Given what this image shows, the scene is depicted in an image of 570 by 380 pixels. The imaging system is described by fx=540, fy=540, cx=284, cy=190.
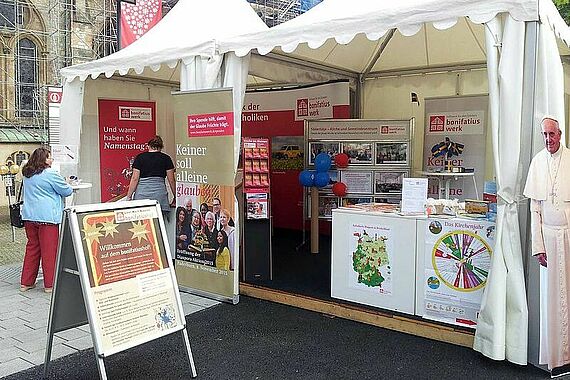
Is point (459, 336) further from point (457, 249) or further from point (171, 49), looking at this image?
point (171, 49)

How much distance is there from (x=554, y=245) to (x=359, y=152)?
430 cm

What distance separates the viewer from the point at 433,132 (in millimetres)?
7438

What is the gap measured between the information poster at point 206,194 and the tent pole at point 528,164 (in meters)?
2.33

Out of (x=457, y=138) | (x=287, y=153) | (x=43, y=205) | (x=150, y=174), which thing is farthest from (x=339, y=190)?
(x=43, y=205)

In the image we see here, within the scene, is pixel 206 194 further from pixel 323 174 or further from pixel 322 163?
pixel 322 163

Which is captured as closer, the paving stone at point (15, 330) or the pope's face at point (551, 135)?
the pope's face at point (551, 135)

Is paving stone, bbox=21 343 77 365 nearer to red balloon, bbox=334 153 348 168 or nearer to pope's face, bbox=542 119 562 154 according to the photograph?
pope's face, bbox=542 119 562 154

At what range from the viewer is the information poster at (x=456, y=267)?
382cm

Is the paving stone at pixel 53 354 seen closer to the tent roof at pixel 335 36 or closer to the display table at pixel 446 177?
the tent roof at pixel 335 36

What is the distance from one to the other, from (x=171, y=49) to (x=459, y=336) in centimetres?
358

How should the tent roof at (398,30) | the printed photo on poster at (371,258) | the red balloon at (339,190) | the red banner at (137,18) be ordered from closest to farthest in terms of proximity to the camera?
the tent roof at (398,30) → the printed photo on poster at (371,258) → the red balloon at (339,190) → the red banner at (137,18)

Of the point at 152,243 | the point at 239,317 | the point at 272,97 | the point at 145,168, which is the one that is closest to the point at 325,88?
the point at 272,97

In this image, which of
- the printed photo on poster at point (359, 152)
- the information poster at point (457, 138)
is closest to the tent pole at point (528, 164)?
the information poster at point (457, 138)

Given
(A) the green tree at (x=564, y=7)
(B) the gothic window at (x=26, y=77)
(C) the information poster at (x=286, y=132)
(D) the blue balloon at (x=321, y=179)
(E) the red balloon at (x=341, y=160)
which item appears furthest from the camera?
(B) the gothic window at (x=26, y=77)
